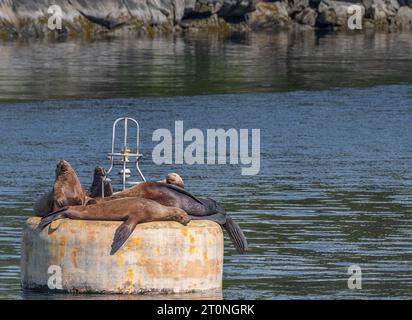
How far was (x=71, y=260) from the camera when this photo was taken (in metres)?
21.4

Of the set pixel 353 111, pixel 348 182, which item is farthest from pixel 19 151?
pixel 353 111

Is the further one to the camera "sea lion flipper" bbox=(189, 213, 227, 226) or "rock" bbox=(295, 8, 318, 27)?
"rock" bbox=(295, 8, 318, 27)

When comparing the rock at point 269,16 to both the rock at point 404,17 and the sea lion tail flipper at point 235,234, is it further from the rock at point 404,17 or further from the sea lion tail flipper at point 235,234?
the sea lion tail flipper at point 235,234

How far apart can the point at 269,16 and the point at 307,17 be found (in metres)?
2.91

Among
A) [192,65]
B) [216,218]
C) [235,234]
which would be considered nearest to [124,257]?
[216,218]

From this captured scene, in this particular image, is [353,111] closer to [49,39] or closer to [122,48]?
[122,48]

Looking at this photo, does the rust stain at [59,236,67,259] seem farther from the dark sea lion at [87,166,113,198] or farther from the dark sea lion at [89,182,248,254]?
the dark sea lion at [87,166,113,198]

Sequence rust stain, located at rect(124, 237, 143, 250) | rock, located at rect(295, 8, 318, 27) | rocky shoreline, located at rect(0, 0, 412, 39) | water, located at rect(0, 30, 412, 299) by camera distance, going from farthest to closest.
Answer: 1. rock, located at rect(295, 8, 318, 27)
2. rocky shoreline, located at rect(0, 0, 412, 39)
3. water, located at rect(0, 30, 412, 299)
4. rust stain, located at rect(124, 237, 143, 250)

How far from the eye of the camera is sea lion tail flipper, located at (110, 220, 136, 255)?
2108 centimetres

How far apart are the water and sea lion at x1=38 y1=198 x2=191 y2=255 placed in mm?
1387

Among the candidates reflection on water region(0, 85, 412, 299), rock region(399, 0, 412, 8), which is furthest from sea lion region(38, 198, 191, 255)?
rock region(399, 0, 412, 8)

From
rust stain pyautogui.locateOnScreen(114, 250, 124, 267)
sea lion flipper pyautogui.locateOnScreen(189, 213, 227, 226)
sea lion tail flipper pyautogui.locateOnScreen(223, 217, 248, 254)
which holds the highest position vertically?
sea lion flipper pyautogui.locateOnScreen(189, 213, 227, 226)

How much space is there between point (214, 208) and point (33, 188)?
12.2m

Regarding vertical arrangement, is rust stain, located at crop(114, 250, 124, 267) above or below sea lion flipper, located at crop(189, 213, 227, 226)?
below
